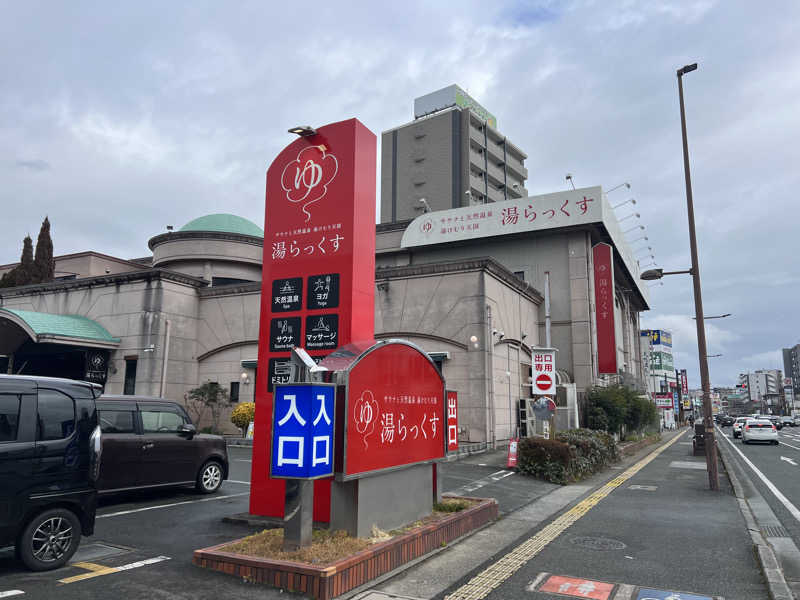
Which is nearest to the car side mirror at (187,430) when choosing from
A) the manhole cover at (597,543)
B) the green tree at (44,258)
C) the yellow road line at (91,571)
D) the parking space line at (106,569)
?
the parking space line at (106,569)

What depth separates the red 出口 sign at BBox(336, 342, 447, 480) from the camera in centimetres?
672

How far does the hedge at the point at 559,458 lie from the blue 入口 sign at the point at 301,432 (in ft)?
33.2

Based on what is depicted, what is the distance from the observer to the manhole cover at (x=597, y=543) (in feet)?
26.3

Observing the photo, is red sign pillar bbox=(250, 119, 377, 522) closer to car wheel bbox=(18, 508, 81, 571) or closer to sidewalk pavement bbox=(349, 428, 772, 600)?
sidewalk pavement bbox=(349, 428, 772, 600)

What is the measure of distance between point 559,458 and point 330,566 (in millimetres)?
10563

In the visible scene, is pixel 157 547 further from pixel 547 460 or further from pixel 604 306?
pixel 604 306

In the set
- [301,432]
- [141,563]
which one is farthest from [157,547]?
[301,432]

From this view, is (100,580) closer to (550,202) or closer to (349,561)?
(349,561)

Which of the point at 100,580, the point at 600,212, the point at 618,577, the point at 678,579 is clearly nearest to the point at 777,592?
the point at 678,579

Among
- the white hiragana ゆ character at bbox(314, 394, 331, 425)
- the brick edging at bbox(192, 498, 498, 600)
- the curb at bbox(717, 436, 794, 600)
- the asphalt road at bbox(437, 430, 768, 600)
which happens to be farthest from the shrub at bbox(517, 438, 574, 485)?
the white hiragana ゆ character at bbox(314, 394, 331, 425)

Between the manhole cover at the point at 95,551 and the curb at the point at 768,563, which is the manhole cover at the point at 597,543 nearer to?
the curb at the point at 768,563

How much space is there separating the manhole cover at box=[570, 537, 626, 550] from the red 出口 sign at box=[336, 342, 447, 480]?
7.99ft

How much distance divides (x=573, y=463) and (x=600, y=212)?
53.9ft

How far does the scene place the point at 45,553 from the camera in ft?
21.0
